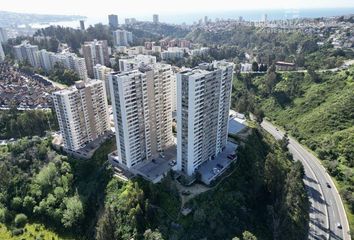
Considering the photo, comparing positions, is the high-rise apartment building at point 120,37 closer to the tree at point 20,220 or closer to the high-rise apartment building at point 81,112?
the high-rise apartment building at point 81,112

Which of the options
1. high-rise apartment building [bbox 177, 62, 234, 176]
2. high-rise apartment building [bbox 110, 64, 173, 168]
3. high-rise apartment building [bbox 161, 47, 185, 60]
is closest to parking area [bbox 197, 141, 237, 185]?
high-rise apartment building [bbox 177, 62, 234, 176]

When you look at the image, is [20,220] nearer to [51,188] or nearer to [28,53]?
[51,188]

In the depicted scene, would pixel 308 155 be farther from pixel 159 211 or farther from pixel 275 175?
pixel 159 211

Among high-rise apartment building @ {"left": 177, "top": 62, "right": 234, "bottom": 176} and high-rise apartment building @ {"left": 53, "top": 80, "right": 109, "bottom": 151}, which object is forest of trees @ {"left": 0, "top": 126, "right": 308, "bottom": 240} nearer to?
high-rise apartment building @ {"left": 53, "top": 80, "right": 109, "bottom": 151}

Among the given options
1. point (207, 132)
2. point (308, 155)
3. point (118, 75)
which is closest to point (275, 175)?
point (207, 132)

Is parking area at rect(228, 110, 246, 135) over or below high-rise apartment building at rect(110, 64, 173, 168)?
below

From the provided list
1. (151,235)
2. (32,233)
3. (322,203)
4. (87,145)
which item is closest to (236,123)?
(322,203)

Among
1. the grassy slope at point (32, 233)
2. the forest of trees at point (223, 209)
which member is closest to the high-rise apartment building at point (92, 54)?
the grassy slope at point (32, 233)

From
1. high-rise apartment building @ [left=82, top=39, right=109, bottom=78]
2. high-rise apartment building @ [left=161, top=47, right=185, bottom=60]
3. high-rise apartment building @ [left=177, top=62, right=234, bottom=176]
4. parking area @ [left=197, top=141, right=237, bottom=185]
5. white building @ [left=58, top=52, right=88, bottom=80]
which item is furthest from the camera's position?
high-rise apartment building @ [left=161, top=47, right=185, bottom=60]
